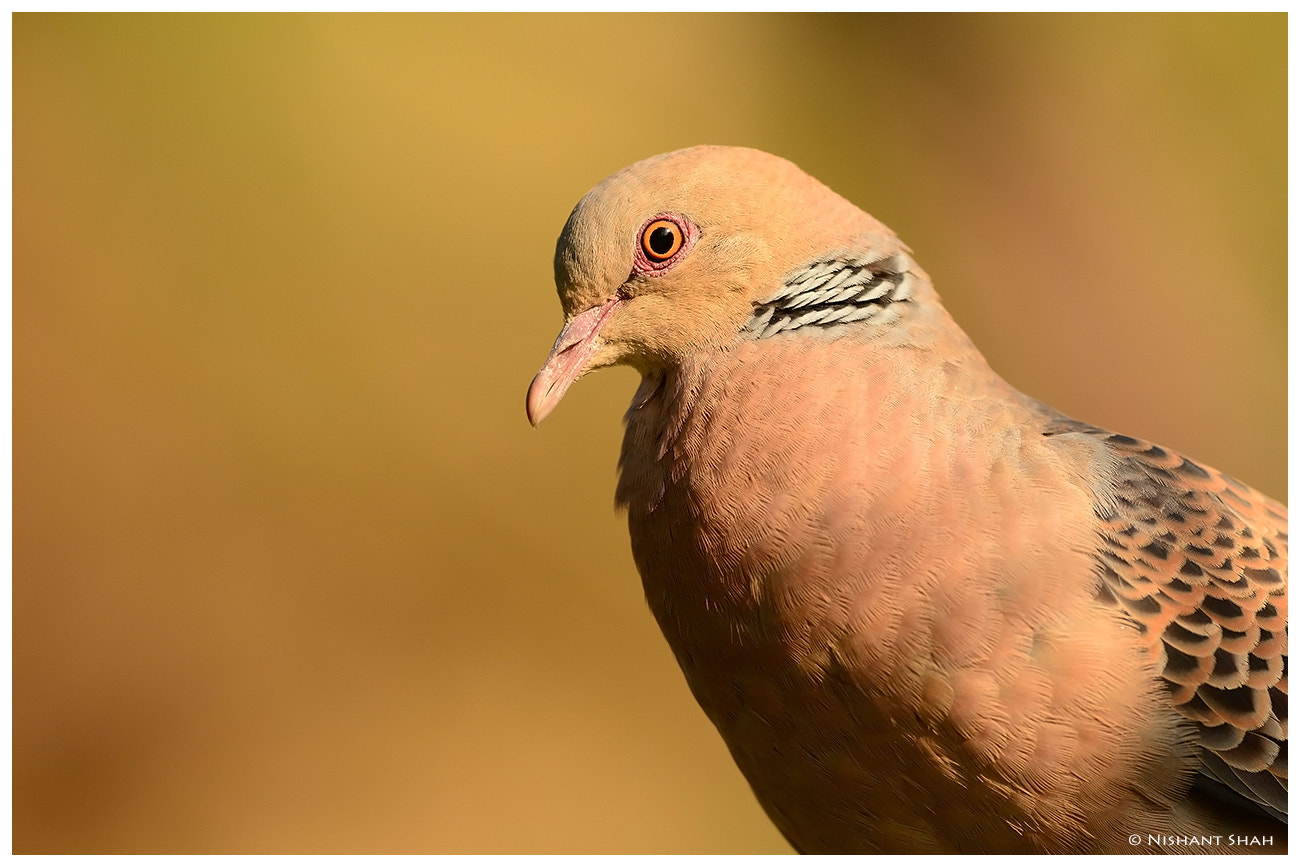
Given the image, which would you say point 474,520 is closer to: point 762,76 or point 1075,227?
point 762,76

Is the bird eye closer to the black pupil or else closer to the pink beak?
the black pupil

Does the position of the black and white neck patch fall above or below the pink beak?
above

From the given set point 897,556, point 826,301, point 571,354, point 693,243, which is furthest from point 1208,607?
point 571,354

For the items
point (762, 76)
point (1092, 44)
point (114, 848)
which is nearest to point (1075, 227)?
point (1092, 44)

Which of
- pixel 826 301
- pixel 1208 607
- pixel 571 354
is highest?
pixel 826 301

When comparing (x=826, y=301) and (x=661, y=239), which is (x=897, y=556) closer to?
(x=826, y=301)

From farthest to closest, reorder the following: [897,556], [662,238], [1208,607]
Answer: [662,238] → [1208,607] → [897,556]

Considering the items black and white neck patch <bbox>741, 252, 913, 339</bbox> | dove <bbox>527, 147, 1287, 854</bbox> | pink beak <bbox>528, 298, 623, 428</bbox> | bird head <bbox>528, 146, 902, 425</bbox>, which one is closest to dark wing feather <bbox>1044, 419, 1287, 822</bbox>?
dove <bbox>527, 147, 1287, 854</bbox>

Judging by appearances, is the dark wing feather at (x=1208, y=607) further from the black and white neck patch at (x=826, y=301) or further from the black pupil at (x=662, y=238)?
the black pupil at (x=662, y=238)
